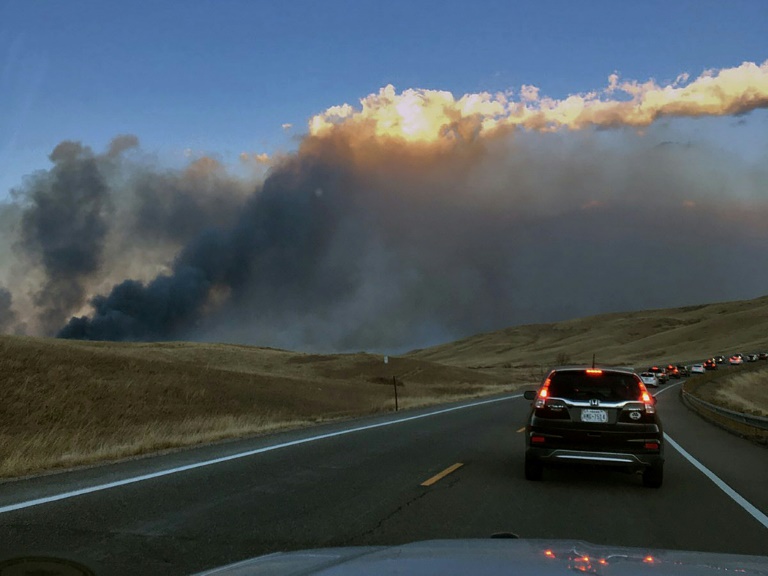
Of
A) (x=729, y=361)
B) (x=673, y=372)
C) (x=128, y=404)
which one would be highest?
(x=128, y=404)

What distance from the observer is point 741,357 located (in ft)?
338

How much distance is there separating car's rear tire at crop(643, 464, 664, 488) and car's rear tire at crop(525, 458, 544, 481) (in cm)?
151

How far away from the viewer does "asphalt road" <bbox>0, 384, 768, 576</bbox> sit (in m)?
6.92

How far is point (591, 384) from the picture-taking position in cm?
1123

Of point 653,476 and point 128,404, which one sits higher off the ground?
point 653,476

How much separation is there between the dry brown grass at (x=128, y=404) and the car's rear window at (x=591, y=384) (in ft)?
27.7

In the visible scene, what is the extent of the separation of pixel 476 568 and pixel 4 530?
5.57 metres

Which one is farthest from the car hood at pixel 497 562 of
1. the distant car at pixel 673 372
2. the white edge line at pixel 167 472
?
the distant car at pixel 673 372

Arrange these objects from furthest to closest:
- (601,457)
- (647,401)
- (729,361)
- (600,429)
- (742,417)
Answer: (729,361) < (742,417) < (647,401) < (600,429) < (601,457)

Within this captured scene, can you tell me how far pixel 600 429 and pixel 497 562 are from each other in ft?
23.1

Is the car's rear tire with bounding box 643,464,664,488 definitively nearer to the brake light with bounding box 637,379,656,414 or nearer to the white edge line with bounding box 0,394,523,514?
the brake light with bounding box 637,379,656,414

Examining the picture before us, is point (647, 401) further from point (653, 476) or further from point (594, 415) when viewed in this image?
point (653, 476)

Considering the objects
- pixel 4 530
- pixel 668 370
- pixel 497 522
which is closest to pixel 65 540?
pixel 4 530

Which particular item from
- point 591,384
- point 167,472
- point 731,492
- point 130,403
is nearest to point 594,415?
point 591,384
